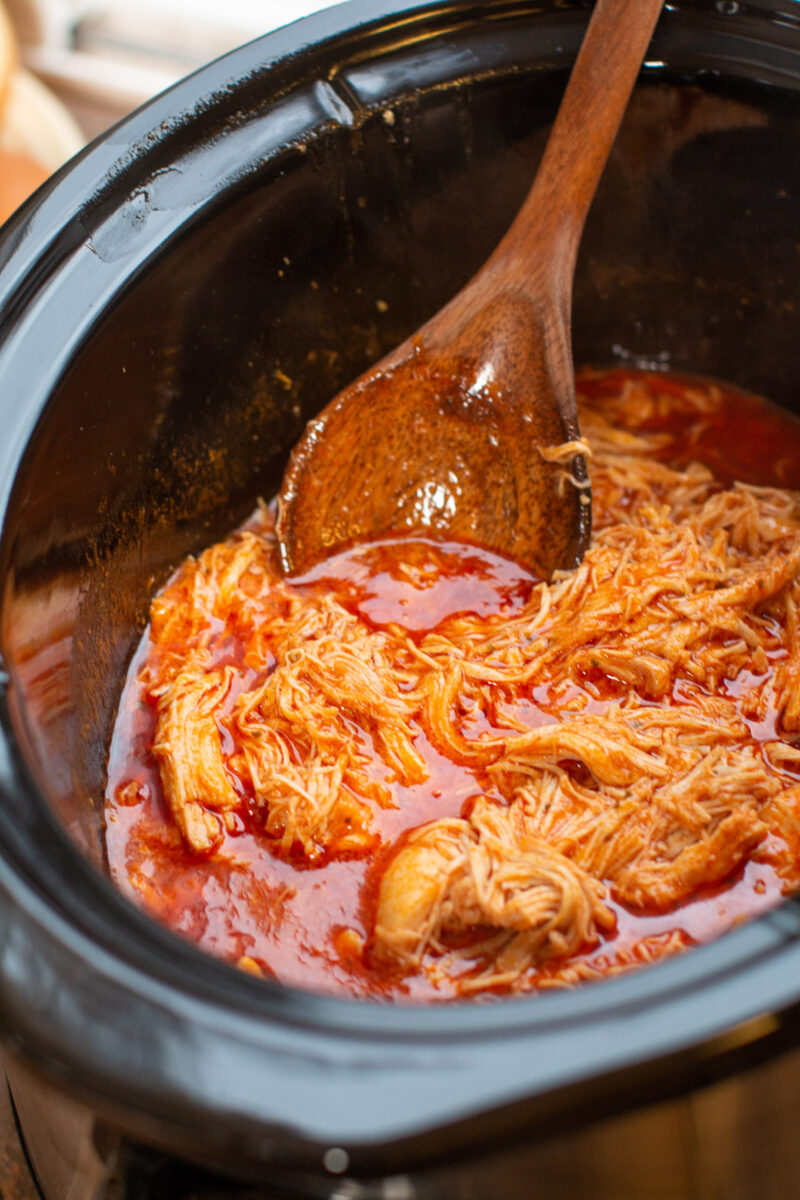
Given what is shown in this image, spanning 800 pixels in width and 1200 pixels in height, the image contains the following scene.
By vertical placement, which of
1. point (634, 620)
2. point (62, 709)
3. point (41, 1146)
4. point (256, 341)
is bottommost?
point (41, 1146)

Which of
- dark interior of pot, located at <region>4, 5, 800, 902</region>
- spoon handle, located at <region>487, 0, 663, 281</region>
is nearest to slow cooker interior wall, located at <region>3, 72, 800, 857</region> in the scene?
Answer: dark interior of pot, located at <region>4, 5, 800, 902</region>

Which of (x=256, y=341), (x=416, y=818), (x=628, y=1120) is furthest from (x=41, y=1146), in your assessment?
(x=256, y=341)

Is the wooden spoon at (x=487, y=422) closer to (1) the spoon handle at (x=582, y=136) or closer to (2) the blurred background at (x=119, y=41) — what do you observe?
(1) the spoon handle at (x=582, y=136)

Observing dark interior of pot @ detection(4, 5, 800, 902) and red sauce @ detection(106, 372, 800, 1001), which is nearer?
red sauce @ detection(106, 372, 800, 1001)

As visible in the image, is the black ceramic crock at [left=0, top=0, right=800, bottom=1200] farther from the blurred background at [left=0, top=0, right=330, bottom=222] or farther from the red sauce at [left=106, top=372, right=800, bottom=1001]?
the blurred background at [left=0, top=0, right=330, bottom=222]

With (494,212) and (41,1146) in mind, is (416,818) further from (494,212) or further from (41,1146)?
(494,212)

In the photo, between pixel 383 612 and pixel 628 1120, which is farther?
pixel 383 612
